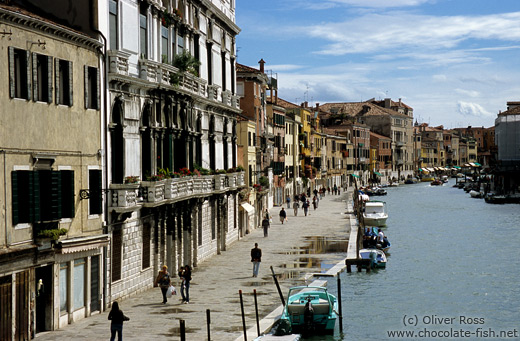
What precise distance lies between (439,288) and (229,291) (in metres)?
9.57

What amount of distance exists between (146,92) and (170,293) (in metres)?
6.65

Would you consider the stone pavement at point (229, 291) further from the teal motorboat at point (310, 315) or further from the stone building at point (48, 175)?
the stone building at point (48, 175)

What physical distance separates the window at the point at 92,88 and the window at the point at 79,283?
4.15m

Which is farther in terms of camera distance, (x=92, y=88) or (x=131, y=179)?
(x=131, y=179)

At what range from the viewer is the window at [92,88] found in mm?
20500

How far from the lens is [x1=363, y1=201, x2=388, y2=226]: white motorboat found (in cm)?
5716

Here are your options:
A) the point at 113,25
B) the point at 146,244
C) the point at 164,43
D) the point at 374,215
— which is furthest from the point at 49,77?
the point at 374,215

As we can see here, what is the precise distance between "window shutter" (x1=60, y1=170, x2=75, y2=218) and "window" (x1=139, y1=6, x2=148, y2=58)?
22.7 feet

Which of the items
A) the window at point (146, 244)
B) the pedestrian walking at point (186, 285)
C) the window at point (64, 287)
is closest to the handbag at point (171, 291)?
the pedestrian walking at point (186, 285)

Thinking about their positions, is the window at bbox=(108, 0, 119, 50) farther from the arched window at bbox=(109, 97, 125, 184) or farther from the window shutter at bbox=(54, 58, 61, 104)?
the window shutter at bbox=(54, 58, 61, 104)

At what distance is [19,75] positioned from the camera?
55.7 ft

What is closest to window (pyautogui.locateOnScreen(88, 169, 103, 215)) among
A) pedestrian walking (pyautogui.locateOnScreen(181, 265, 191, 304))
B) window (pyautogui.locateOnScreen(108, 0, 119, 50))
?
pedestrian walking (pyautogui.locateOnScreen(181, 265, 191, 304))

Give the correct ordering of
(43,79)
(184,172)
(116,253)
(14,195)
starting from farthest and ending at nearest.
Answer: (184,172) → (116,253) → (43,79) → (14,195)

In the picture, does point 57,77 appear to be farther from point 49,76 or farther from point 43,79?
point 43,79
